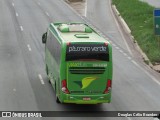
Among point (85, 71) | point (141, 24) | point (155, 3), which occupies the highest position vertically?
point (85, 71)

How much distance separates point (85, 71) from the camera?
22.0 metres

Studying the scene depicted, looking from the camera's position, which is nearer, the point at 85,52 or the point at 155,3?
the point at 85,52

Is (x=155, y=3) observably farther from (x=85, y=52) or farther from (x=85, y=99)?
(x=85, y=99)

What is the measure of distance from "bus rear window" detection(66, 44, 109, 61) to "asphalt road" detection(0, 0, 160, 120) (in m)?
2.85

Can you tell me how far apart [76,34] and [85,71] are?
9.58ft

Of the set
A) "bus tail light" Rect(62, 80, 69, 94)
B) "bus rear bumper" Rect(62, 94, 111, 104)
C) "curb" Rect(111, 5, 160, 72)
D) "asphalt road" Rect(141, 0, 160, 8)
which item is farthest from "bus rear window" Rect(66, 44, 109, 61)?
"asphalt road" Rect(141, 0, 160, 8)

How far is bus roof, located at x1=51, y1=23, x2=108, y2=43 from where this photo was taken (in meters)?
22.8

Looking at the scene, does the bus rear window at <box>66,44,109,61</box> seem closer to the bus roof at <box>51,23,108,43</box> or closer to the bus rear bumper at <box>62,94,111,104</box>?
the bus roof at <box>51,23,108,43</box>

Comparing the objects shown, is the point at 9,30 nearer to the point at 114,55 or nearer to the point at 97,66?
the point at 114,55

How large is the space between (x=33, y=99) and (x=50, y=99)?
2.96 ft

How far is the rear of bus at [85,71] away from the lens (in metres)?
22.0

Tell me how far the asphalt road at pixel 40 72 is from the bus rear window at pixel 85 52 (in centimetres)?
285

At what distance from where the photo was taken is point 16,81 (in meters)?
28.2

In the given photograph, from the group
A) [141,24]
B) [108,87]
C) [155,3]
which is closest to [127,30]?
[141,24]
